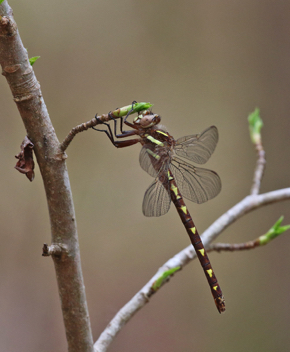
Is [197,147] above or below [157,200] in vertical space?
above

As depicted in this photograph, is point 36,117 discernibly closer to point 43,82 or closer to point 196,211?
point 43,82

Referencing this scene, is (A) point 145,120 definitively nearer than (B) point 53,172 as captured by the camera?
No

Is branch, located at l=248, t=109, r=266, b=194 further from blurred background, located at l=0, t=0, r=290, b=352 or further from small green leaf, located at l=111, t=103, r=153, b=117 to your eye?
blurred background, located at l=0, t=0, r=290, b=352

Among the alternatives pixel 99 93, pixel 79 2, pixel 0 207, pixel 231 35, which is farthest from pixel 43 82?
pixel 231 35

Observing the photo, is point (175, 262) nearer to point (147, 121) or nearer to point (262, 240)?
point (262, 240)

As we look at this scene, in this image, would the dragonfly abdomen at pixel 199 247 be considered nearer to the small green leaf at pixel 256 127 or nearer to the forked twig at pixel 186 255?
the forked twig at pixel 186 255

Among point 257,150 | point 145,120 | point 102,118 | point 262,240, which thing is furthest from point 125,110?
point 257,150

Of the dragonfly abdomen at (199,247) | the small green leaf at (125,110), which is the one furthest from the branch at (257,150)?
the small green leaf at (125,110)
